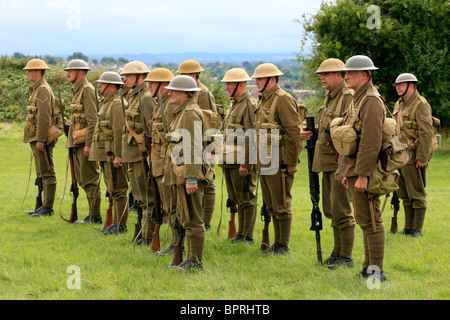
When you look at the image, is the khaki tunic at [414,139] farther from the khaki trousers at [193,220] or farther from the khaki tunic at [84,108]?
the khaki tunic at [84,108]

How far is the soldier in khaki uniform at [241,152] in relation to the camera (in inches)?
353

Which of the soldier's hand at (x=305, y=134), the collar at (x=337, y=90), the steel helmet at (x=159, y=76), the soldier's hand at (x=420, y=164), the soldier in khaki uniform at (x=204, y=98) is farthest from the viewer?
the soldier's hand at (x=420, y=164)

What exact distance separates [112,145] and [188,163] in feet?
10.1

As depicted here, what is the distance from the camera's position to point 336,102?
7.68m

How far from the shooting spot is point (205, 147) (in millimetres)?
7551

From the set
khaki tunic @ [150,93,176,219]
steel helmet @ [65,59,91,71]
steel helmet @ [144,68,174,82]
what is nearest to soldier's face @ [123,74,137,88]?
steel helmet @ [144,68,174,82]

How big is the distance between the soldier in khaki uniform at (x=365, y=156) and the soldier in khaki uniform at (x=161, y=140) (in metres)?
2.69

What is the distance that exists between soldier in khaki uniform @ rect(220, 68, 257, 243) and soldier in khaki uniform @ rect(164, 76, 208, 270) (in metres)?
1.54

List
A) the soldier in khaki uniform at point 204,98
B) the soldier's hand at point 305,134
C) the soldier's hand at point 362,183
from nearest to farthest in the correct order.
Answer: the soldier's hand at point 362,183
the soldier's hand at point 305,134
the soldier in khaki uniform at point 204,98

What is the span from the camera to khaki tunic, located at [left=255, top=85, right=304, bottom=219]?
820cm

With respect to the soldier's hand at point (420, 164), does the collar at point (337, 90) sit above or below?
above

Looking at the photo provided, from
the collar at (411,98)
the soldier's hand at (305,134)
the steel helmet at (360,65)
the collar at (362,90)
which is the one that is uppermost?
the steel helmet at (360,65)

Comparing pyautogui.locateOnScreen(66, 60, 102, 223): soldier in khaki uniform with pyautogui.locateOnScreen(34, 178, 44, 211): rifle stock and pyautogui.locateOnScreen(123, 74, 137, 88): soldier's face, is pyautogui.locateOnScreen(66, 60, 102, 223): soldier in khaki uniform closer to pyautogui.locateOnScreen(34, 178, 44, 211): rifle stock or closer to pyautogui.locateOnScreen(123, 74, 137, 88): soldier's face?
pyautogui.locateOnScreen(34, 178, 44, 211): rifle stock

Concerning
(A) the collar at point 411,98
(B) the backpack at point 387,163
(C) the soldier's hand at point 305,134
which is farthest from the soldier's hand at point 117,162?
(A) the collar at point 411,98
